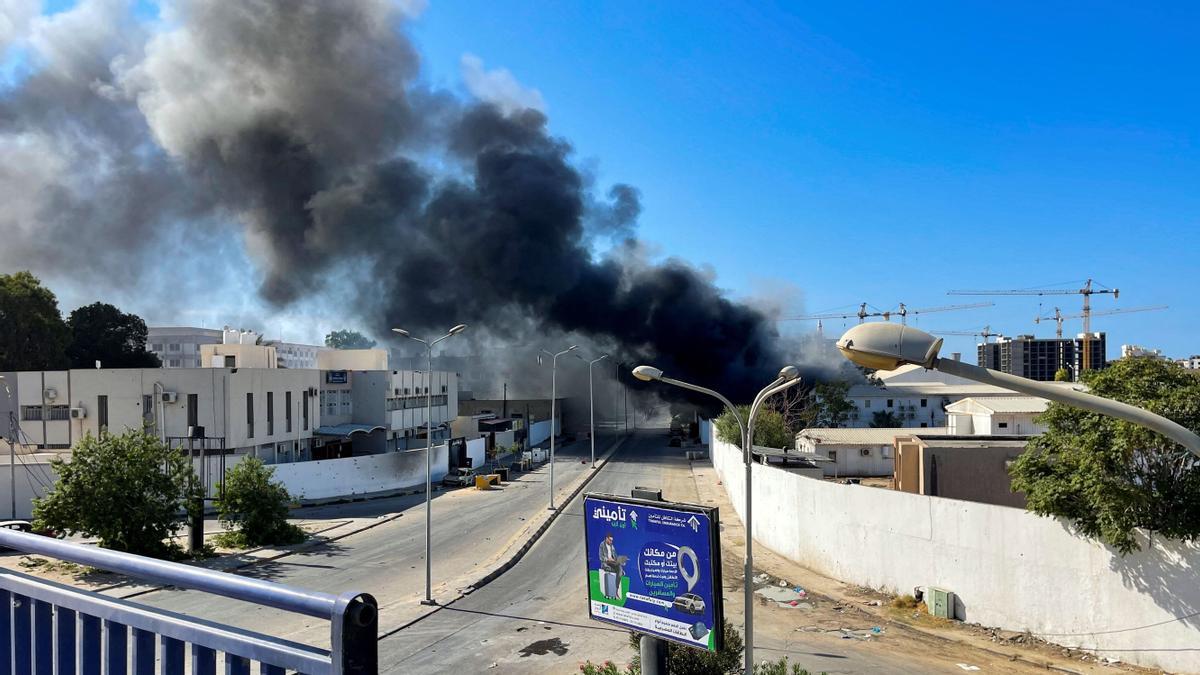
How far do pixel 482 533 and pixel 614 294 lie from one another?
5301 cm

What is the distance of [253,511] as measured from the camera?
3106 centimetres

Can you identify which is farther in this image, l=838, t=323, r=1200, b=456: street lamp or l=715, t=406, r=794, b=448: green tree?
l=715, t=406, r=794, b=448: green tree

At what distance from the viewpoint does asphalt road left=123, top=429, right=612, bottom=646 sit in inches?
712

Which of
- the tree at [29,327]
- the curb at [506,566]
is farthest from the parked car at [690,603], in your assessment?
the tree at [29,327]

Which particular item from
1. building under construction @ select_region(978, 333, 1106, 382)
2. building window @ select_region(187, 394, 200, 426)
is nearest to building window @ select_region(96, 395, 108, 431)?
building window @ select_region(187, 394, 200, 426)

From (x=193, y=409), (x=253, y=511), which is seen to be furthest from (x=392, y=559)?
(x=193, y=409)

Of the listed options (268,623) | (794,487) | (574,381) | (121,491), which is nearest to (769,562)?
(794,487)

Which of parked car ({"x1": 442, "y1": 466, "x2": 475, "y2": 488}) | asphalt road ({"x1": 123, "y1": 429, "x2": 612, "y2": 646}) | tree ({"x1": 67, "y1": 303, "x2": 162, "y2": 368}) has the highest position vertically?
tree ({"x1": 67, "y1": 303, "x2": 162, "y2": 368})

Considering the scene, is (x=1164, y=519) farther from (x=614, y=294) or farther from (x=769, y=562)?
(x=614, y=294)

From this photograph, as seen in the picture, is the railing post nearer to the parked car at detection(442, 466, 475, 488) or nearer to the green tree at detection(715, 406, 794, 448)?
the green tree at detection(715, 406, 794, 448)

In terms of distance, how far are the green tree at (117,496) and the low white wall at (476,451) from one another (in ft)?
101

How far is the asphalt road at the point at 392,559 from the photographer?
59.4 ft

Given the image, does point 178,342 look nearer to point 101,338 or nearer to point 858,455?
point 101,338

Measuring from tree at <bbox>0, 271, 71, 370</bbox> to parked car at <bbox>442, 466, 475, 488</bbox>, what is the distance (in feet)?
111
